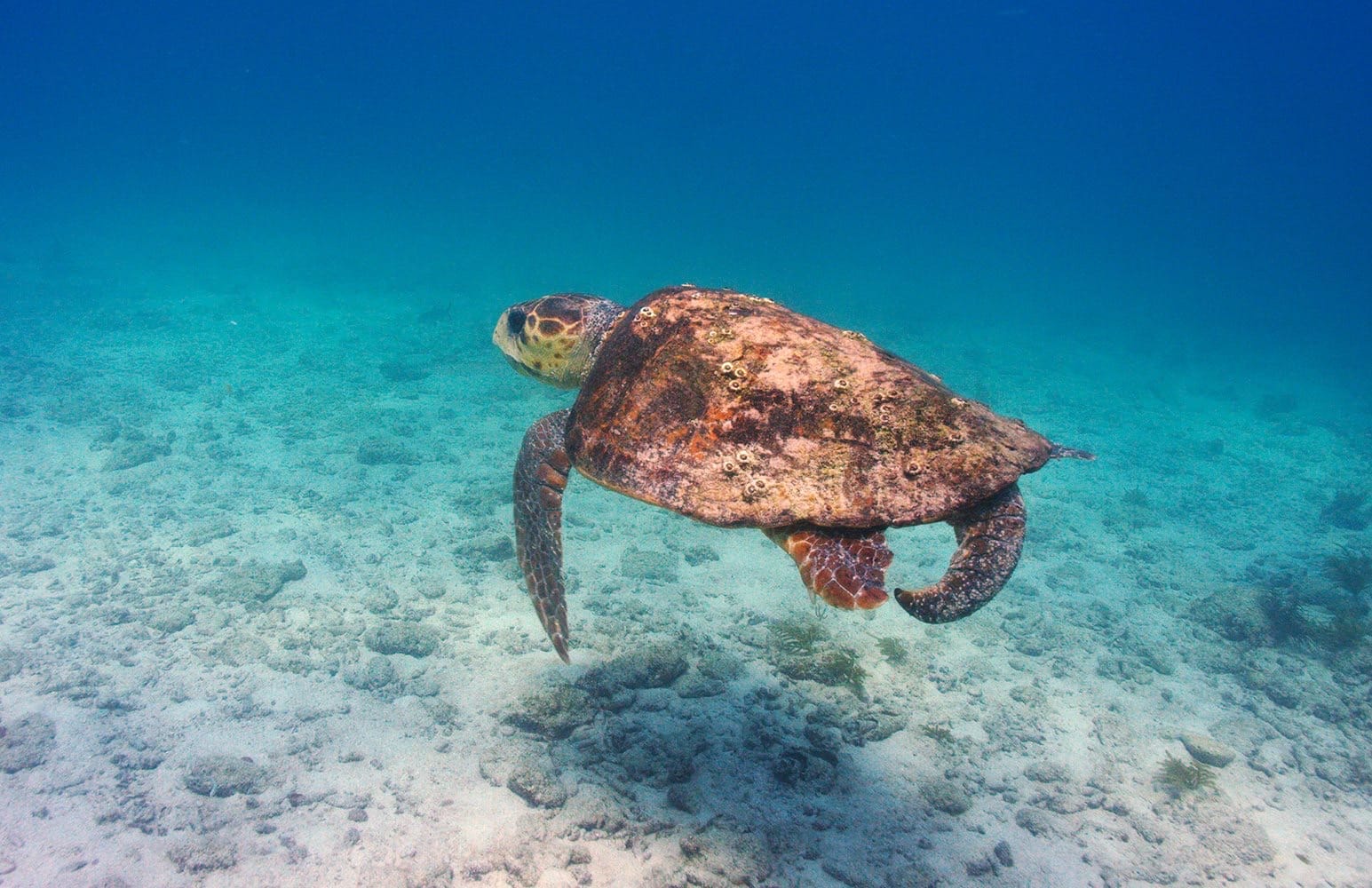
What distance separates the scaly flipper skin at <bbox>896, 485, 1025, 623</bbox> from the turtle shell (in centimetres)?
24

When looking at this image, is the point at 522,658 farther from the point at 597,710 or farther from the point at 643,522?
the point at 643,522

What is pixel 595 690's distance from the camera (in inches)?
226

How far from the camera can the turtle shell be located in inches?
115

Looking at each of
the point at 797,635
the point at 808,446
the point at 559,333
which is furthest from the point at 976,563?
the point at 797,635

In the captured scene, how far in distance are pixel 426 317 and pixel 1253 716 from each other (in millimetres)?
29384

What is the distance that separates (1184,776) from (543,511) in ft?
22.2

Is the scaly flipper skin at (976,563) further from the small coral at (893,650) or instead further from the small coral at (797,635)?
the small coral at (893,650)

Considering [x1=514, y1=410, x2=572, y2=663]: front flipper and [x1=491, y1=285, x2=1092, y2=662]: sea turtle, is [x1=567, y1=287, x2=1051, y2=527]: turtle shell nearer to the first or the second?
[x1=491, y1=285, x2=1092, y2=662]: sea turtle

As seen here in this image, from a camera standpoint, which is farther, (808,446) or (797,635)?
(797,635)

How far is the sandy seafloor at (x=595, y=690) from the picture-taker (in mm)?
4465

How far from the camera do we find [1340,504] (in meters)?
12.9

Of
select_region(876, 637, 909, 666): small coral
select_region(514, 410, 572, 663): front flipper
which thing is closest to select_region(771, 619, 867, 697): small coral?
select_region(876, 637, 909, 666): small coral

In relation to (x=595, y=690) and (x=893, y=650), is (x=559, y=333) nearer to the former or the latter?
Result: (x=595, y=690)

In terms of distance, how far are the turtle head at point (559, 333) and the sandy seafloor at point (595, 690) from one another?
3.17 m
